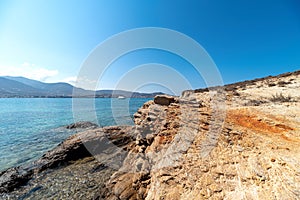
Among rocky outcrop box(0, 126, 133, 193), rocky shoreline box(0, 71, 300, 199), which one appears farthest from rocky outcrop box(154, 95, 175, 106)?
rocky outcrop box(0, 126, 133, 193)

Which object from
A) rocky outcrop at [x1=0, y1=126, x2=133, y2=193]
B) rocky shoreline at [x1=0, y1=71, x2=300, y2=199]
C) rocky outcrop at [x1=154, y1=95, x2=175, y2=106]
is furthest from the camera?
rocky outcrop at [x1=154, y1=95, x2=175, y2=106]

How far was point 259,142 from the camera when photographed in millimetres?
6125

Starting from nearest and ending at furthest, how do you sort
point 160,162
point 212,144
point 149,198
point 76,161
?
point 149,198
point 212,144
point 160,162
point 76,161

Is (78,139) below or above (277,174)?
below

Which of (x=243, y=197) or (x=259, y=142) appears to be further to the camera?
(x=259, y=142)

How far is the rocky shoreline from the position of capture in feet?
16.3

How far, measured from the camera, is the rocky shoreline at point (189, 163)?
16.3 feet

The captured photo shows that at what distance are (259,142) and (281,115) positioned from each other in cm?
333

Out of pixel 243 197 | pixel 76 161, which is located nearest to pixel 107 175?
pixel 76 161

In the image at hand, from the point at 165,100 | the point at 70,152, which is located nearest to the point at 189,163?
the point at 165,100

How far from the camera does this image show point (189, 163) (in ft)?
21.7

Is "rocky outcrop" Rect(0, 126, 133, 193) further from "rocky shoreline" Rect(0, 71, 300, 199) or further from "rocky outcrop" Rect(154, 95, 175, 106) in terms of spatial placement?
"rocky outcrop" Rect(154, 95, 175, 106)

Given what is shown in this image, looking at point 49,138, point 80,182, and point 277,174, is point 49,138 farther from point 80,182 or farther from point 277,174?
point 277,174

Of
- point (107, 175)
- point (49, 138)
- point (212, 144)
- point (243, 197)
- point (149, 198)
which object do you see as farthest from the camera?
point (49, 138)
